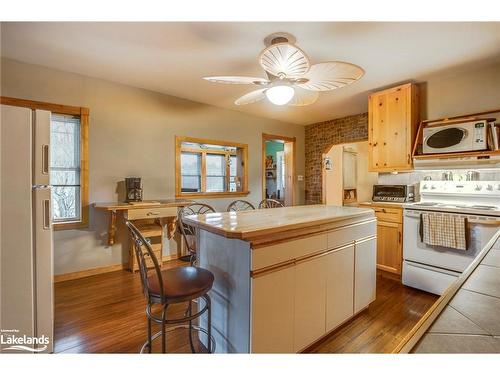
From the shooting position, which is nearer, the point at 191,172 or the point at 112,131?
the point at 112,131

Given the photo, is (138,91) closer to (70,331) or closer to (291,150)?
(70,331)

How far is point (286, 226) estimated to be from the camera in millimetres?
1465

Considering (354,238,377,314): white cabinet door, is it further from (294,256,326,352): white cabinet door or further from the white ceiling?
the white ceiling

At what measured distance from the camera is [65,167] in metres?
3.02

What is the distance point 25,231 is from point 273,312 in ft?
5.08

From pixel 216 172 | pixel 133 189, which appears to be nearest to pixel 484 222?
pixel 133 189

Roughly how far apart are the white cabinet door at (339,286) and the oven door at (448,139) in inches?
74.5

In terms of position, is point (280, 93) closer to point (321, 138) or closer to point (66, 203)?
point (66, 203)

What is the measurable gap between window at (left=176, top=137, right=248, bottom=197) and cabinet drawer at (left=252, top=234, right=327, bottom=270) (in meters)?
2.74

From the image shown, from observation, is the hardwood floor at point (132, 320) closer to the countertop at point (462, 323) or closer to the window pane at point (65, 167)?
the window pane at point (65, 167)

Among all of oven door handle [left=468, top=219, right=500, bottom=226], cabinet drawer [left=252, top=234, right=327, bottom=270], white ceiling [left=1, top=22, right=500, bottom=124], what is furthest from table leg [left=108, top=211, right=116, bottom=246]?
oven door handle [left=468, top=219, right=500, bottom=226]

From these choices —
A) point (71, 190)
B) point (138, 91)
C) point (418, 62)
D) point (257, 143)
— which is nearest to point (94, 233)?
point (71, 190)

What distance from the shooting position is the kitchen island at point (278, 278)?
4.49ft

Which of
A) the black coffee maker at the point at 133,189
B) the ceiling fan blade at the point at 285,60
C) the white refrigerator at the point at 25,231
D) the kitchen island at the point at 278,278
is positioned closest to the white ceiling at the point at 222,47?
the ceiling fan blade at the point at 285,60
